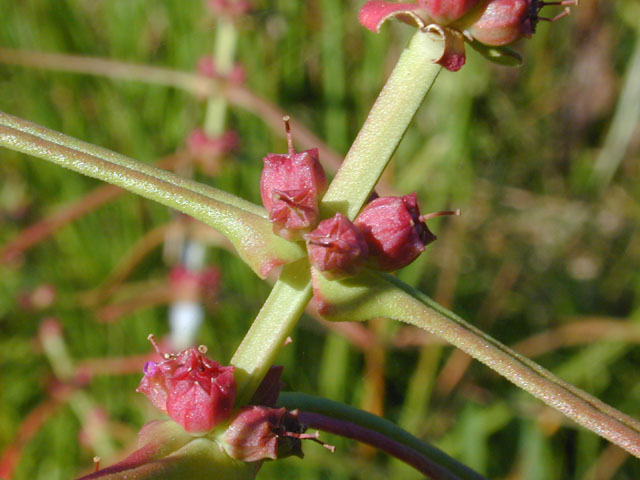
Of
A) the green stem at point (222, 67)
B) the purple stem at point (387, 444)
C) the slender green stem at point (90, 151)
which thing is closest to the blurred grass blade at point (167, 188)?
the slender green stem at point (90, 151)

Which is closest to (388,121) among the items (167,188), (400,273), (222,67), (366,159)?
(366,159)

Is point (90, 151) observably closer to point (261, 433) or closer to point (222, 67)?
point (261, 433)

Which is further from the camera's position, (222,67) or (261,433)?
(222,67)

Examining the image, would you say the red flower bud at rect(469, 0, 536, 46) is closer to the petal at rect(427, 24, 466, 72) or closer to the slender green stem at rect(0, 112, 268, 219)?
the petal at rect(427, 24, 466, 72)

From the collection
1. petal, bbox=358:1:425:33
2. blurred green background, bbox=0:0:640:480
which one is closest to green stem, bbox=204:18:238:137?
blurred green background, bbox=0:0:640:480

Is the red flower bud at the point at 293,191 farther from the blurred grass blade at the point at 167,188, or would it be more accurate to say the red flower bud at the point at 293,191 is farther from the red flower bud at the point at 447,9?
the red flower bud at the point at 447,9

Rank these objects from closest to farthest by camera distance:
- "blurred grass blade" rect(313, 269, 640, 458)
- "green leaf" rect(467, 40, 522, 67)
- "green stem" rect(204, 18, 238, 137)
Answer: "blurred grass blade" rect(313, 269, 640, 458), "green leaf" rect(467, 40, 522, 67), "green stem" rect(204, 18, 238, 137)
